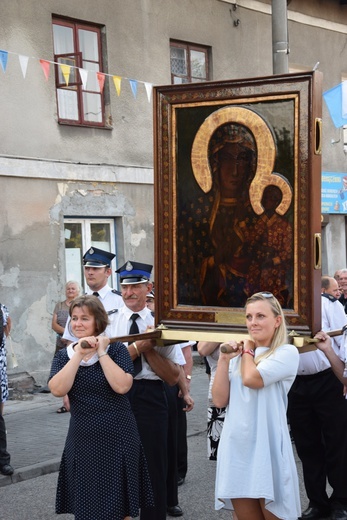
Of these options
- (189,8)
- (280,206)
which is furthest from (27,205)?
(280,206)

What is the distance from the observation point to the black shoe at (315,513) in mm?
6949

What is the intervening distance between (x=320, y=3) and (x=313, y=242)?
16335 millimetres

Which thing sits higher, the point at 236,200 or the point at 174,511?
the point at 236,200

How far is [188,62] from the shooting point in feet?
55.7

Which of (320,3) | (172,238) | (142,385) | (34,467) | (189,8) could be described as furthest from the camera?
(320,3)

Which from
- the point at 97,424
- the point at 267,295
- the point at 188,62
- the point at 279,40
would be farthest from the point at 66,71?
the point at 267,295

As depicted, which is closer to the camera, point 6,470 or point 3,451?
point 6,470

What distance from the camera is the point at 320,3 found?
2030 cm

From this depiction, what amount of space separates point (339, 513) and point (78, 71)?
32.7ft

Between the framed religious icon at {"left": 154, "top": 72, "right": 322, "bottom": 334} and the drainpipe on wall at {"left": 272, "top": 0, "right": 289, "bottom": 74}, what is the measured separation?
20.9 feet

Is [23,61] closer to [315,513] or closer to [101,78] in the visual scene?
[101,78]

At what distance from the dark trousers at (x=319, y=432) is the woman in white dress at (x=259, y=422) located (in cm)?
195

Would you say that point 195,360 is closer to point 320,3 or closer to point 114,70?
point 114,70

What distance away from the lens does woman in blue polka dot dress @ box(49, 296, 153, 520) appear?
5.33 m
